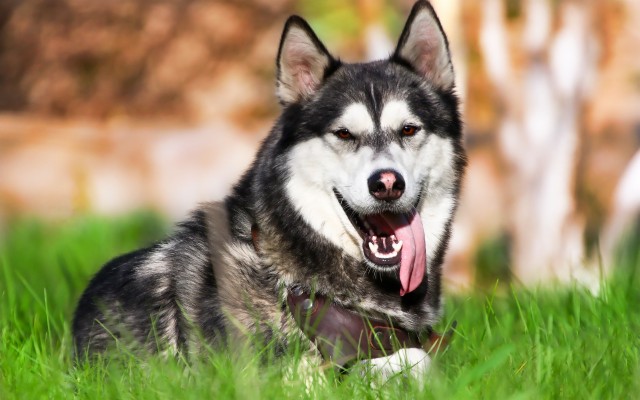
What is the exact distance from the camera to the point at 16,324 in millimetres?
4527

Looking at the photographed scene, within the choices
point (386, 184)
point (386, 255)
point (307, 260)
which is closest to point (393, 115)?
point (386, 184)

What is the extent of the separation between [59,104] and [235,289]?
11478 mm

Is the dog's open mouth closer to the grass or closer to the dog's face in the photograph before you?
the dog's face

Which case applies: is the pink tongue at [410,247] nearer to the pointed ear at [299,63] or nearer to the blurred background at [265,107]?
the pointed ear at [299,63]

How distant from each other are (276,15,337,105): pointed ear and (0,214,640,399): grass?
129cm

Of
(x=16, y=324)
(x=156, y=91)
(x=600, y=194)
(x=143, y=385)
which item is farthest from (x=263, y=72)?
(x=143, y=385)

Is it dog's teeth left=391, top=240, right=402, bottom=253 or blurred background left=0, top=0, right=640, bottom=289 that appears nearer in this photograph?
dog's teeth left=391, top=240, right=402, bottom=253

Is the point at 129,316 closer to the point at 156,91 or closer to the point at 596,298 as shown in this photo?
the point at 596,298

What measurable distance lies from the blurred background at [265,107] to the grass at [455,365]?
11.1 ft

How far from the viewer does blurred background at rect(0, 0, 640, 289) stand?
9.20m

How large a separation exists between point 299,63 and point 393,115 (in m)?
0.53

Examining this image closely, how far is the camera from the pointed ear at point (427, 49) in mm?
4137

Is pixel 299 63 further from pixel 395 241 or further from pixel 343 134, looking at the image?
pixel 395 241

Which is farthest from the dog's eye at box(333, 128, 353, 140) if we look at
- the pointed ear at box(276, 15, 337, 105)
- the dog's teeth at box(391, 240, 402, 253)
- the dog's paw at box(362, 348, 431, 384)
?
the dog's paw at box(362, 348, 431, 384)
